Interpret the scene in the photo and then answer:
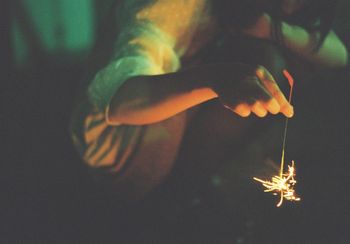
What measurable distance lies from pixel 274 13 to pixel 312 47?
0.18 m

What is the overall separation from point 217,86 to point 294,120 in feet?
2.48

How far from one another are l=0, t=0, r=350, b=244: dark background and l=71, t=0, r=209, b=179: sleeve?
0.20m

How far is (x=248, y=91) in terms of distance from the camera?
1.07 m

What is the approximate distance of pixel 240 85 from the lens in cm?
109

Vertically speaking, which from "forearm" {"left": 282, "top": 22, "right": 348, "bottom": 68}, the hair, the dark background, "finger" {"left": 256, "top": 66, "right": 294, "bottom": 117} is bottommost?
the dark background

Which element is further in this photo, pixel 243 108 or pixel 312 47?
pixel 312 47

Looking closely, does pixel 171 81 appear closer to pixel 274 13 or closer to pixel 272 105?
pixel 272 105

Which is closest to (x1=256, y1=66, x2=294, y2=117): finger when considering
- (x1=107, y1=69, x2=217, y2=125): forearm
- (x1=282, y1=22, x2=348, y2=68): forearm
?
(x1=107, y1=69, x2=217, y2=125): forearm

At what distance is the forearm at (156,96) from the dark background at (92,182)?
1.24 ft

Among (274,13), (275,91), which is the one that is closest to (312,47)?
(274,13)

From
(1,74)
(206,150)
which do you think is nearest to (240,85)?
(206,150)

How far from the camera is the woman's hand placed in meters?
1.06

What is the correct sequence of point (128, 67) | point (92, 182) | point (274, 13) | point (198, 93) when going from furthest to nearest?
point (92, 182), point (274, 13), point (128, 67), point (198, 93)

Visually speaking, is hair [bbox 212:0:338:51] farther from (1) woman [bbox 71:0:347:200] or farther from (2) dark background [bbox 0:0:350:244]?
(2) dark background [bbox 0:0:350:244]
